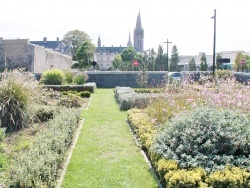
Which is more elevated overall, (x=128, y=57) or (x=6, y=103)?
(x=128, y=57)

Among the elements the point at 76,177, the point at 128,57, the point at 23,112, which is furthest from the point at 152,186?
the point at 128,57

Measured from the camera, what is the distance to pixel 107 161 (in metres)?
4.87

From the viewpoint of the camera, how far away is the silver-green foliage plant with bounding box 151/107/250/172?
3664 millimetres

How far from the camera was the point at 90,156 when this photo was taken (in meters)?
5.13

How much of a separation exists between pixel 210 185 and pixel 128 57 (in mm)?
53035

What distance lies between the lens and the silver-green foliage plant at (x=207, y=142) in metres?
3.66

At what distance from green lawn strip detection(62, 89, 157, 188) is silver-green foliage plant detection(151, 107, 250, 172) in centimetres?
51

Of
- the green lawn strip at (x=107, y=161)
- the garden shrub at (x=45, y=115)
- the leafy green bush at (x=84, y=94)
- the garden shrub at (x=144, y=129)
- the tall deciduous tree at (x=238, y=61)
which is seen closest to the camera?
the green lawn strip at (x=107, y=161)

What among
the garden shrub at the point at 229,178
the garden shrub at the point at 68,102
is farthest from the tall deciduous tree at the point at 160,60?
the garden shrub at the point at 229,178

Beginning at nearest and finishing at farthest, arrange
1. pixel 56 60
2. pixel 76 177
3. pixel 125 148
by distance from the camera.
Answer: pixel 76 177 → pixel 125 148 → pixel 56 60

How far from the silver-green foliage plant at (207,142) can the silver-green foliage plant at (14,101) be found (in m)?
3.82

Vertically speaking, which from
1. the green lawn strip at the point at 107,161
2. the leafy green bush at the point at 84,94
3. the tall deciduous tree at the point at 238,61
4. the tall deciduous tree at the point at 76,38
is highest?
the tall deciduous tree at the point at 76,38

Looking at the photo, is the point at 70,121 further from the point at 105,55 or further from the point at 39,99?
the point at 105,55

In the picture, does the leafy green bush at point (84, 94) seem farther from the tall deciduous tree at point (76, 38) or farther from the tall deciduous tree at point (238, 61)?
the tall deciduous tree at point (76, 38)
